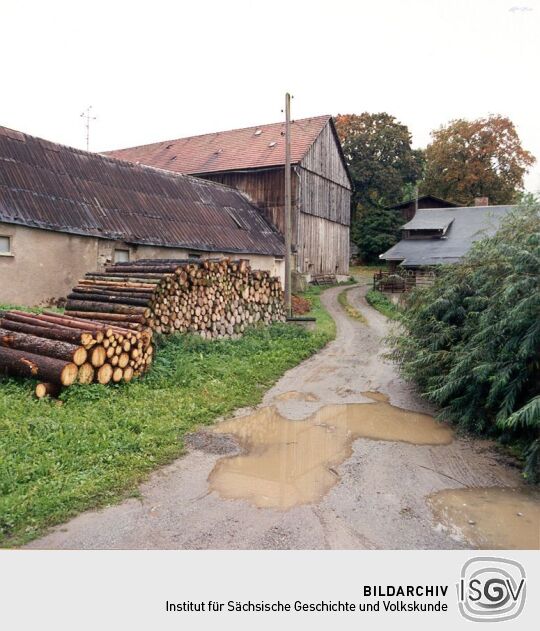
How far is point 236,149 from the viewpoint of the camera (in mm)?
28312

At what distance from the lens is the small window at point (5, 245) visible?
43.5 feet

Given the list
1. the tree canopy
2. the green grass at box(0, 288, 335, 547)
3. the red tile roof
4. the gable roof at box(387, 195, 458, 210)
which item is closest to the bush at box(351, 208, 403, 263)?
the gable roof at box(387, 195, 458, 210)

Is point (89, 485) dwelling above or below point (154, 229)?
below

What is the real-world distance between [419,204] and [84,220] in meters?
32.3

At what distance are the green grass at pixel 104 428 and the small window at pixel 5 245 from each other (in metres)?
6.40

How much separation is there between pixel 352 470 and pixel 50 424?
12.8 feet

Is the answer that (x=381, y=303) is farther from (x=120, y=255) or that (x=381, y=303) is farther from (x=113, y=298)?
(x=113, y=298)

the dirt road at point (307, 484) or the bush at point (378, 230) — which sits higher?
the bush at point (378, 230)

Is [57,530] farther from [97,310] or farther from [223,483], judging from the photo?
[97,310]

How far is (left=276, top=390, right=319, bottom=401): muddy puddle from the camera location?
8.61m

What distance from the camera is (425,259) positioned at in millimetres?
26266

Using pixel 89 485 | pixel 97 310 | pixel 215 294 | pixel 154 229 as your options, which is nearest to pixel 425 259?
pixel 154 229
